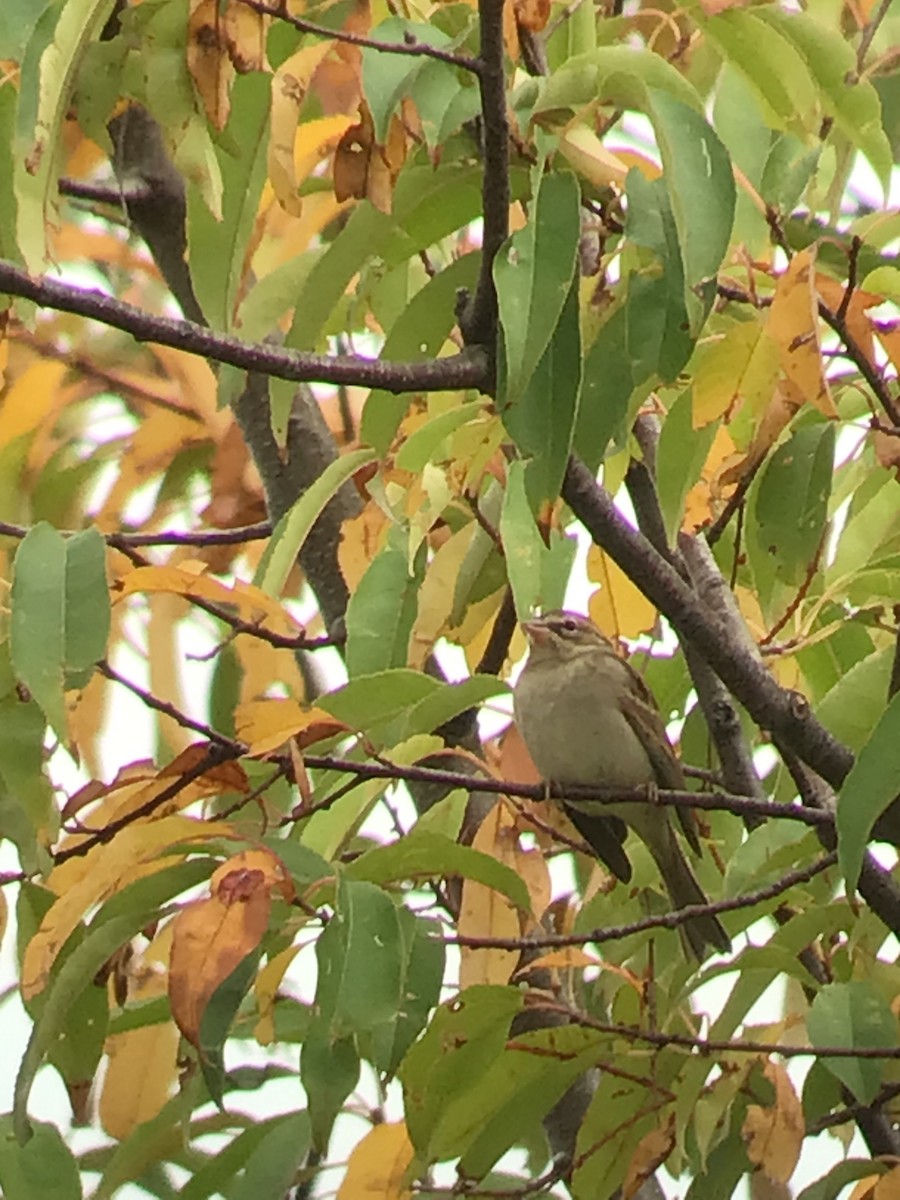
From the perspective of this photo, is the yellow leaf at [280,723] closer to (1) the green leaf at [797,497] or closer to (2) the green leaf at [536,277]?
(2) the green leaf at [536,277]

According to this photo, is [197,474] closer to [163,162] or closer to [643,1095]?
[163,162]

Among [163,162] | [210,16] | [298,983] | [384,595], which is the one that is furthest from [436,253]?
[298,983]

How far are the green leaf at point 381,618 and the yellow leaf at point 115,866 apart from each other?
28 centimetres

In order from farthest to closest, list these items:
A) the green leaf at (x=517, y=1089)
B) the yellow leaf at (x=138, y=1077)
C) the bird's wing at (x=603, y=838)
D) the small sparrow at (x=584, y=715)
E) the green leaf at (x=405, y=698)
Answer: the small sparrow at (x=584, y=715) → the bird's wing at (x=603, y=838) → the yellow leaf at (x=138, y=1077) → the green leaf at (x=517, y=1089) → the green leaf at (x=405, y=698)

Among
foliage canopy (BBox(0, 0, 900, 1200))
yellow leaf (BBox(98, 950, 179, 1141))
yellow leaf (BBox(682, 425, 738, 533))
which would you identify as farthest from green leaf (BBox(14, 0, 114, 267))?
yellow leaf (BBox(98, 950, 179, 1141))

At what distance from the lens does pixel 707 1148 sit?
1251mm

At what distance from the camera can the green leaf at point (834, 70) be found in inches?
42.4

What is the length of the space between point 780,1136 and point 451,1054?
0.25 m

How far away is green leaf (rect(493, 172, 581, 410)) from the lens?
2.84ft

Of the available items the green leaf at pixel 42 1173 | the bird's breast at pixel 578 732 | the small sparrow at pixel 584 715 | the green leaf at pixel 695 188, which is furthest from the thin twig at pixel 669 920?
the bird's breast at pixel 578 732

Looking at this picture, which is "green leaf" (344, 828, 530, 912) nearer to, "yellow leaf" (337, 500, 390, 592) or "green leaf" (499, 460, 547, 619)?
"green leaf" (499, 460, 547, 619)

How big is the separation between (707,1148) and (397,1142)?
0.23 meters

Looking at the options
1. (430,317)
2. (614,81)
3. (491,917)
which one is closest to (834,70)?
(614,81)

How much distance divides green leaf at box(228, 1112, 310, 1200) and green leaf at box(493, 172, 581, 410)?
2.36 feet
